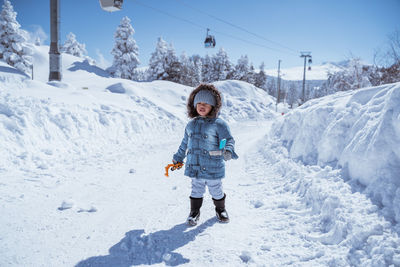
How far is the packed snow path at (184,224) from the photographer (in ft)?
7.05

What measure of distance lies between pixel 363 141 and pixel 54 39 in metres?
10.9

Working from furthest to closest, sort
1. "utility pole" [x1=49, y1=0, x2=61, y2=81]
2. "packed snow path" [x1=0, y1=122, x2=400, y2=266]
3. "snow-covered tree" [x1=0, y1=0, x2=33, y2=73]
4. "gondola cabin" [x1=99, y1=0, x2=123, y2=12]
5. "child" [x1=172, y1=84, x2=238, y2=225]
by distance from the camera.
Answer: "snow-covered tree" [x1=0, y1=0, x2=33, y2=73]
"utility pole" [x1=49, y1=0, x2=61, y2=81]
"gondola cabin" [x1=99, y1=0, x2=123, y2=12]
"child" [x1=172, y1=84, x2=238, y2=225]
"packed snow path" [x1=0, y1=122, x2=400, y2=266]

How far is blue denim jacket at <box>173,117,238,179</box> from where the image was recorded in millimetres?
3014

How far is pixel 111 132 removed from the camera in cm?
770

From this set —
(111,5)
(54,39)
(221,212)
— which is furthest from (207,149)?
(54,39)

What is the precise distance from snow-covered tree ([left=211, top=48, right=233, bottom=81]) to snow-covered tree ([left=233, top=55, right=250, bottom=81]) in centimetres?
205

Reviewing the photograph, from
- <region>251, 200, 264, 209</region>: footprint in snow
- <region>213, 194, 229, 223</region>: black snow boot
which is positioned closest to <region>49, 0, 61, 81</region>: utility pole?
<region>213, 194, 229, 223</region>: black snow boot

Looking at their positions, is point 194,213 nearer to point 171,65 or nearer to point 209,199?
point 209,199

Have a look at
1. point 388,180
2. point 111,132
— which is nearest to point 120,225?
point 388,180

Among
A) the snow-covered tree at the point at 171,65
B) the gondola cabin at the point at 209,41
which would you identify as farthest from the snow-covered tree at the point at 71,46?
the gondola cabin at the point at 209,41

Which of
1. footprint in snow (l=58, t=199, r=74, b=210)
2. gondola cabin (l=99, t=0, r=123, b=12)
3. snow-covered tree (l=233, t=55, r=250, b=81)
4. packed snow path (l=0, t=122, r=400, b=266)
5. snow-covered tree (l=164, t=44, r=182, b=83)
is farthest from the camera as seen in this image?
snow-covered tree (l=233, t=55, r=250, b=81)

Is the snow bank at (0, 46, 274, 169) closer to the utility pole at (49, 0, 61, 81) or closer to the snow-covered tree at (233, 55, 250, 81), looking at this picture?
the utility pole at (49, 0, 61, 81)

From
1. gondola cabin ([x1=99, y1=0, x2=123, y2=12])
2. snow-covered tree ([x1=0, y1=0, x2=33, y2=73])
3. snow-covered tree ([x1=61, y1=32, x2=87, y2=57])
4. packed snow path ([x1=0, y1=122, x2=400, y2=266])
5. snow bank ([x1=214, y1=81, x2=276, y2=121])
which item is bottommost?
packed snow path ([x1=0, y1=122, x2=400, y2=266])

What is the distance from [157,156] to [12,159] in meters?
3.13
